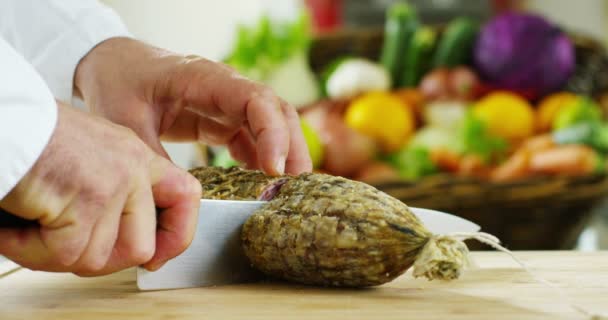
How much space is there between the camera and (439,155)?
2469 millimetres

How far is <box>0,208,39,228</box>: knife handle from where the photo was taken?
84 cm

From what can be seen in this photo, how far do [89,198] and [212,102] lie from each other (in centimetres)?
53

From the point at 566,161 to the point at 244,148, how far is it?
1085mm

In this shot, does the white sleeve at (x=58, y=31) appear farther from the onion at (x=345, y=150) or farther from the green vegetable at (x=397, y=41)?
the green vegetable at (x=397, y=41)

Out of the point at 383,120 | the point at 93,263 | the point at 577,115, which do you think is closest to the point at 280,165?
the point at 93,263

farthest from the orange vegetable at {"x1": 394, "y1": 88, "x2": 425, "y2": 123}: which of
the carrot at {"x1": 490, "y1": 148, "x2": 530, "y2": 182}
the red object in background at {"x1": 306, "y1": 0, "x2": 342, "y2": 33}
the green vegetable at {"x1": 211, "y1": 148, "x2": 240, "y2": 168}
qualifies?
the red object in background at {"x1": 306, "y1": 0, "x2": 342, "y2": 33}

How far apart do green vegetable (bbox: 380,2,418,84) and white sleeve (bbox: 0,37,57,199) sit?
2.26 metres

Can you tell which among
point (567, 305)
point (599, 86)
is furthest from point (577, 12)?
point (567, 305)

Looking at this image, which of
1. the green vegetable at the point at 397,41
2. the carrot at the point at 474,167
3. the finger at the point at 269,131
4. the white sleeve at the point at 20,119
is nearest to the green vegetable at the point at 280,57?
the green vegetable at the point at 397,41

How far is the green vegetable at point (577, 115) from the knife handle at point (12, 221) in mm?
2013

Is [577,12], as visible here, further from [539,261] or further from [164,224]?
[164,224]

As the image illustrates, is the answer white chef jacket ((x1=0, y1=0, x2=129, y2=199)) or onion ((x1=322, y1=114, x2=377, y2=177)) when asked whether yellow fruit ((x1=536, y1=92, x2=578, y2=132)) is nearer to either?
onion ((x1=322, y1=114, x2=377, y2=177))

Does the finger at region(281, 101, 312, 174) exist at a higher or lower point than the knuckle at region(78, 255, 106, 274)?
higher

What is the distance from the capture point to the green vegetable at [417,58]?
2.96 meters
